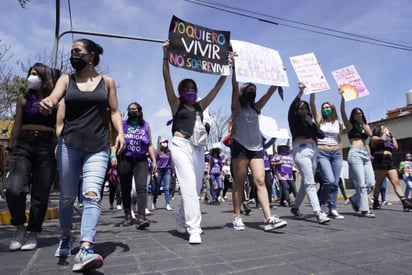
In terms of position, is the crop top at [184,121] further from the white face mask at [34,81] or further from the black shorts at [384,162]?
the black shorts at [384,162]

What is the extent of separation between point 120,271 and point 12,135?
6.87 feet

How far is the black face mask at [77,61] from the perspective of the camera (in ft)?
10.2

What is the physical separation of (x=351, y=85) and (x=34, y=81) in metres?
5.30

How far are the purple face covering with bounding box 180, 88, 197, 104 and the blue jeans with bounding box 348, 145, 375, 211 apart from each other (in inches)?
139

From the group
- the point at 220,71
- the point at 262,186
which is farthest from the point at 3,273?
the point at 220,71

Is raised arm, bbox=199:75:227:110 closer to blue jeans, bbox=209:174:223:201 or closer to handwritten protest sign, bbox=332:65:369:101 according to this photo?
handwritten protest sign, bbox=332:65:369:101

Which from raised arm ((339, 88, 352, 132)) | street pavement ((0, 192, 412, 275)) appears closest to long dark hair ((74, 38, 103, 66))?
street pavement ((0, 192, 412, 275))

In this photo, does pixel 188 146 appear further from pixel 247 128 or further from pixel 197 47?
pixel 197 47

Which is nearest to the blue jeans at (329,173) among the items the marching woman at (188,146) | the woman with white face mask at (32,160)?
the marching woman at (188,146)

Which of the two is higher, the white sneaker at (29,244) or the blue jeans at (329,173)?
the blue jeans at (329,173)

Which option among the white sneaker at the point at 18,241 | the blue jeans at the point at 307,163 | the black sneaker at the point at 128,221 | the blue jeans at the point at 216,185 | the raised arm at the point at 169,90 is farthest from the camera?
the blue jeans at the point at 216,185

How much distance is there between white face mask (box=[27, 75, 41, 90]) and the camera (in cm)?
364

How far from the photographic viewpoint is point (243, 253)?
3.15 metres

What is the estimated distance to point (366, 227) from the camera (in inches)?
186
